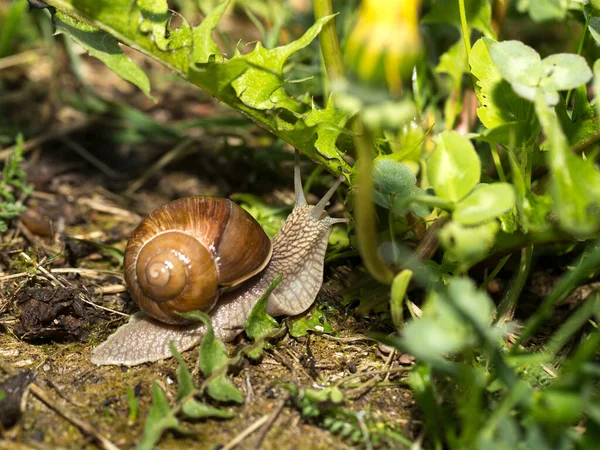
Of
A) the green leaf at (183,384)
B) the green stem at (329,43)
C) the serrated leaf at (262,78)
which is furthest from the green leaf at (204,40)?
the green leaf at (183,384)

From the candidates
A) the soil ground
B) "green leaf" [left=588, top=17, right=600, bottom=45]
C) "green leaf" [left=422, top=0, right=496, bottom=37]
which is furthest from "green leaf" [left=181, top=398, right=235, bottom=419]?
"green leaf" [left=422, top=0, right=496, bottom=37]

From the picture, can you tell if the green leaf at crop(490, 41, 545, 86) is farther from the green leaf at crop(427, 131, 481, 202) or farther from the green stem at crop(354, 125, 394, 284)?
the green stem at crop(354, 125, 394, 284)

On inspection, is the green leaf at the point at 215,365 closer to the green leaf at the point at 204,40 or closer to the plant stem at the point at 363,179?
the plant stem at the point at 363,179

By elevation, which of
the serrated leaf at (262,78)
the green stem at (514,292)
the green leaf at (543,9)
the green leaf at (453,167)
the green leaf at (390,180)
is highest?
the serrated leaf at (262,78)

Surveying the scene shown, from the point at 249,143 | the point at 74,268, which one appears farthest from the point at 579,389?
the point at 249,143

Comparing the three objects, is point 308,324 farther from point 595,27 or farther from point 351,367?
point 595,27

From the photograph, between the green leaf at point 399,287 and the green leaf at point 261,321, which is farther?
the green leaf at point 261,321

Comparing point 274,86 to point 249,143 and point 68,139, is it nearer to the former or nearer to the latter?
point 249,143

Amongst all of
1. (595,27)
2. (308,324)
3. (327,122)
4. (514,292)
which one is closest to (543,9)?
(595,27)
